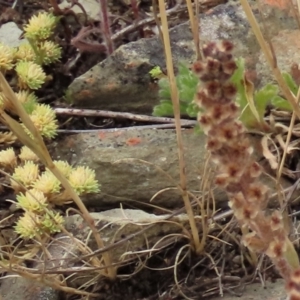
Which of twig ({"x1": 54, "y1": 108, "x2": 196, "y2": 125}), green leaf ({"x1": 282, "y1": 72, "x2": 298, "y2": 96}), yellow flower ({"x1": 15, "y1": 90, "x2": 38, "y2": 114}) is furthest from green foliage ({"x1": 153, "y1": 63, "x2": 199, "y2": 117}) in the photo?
yellow flower ({"x1": 15, "y1": 90, "x2": 38, "y2": 114})

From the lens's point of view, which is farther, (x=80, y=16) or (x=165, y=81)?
(x=80, y=16)

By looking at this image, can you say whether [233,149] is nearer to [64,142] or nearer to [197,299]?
[197,299]

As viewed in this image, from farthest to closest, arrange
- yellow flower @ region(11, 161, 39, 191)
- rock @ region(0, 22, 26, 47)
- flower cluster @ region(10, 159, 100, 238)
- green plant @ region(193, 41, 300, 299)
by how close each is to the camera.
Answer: rock @ region(0, 22, 26, 47)
yellow flower @ region(11, 161, 39, 191)
flower cluster @ region(10, 159, 100, 238)
green plant @ region(193, 41, 300, 299)

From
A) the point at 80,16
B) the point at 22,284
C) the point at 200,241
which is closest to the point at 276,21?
the point at 80,16

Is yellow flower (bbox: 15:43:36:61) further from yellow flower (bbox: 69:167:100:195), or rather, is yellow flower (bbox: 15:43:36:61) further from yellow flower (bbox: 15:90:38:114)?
yellow flower (bbox: 69:167:100:195)

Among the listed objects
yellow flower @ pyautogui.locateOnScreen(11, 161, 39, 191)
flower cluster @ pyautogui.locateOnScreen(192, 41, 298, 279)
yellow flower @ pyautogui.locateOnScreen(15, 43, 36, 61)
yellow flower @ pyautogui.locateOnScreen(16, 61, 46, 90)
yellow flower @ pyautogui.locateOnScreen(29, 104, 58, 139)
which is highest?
flower cluster @ pyautogui.locateOnScreen(192, 41, 298, 279)
